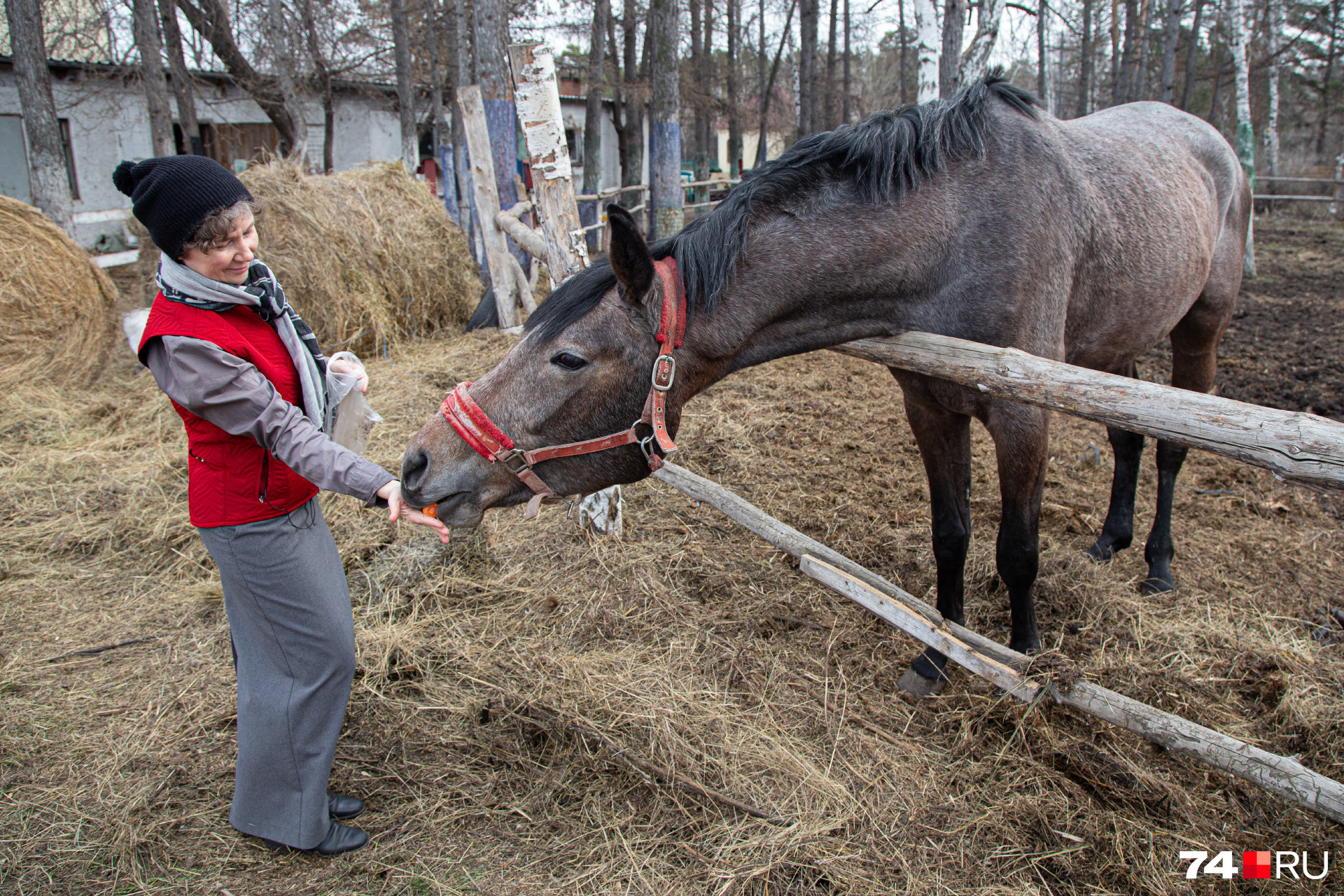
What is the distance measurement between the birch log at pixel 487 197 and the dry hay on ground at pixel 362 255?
1.12m

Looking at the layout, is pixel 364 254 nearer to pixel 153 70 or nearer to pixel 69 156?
pixel 153 70

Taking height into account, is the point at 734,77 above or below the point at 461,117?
above

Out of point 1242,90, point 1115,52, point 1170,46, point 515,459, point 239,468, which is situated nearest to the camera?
point 239,468

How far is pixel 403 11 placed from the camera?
14.8 meters

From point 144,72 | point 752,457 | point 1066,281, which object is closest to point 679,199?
point 752,457

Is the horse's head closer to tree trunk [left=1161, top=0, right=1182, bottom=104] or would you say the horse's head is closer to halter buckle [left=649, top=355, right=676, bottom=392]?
halter buckle [left=649, top=355, right=676, bottom=392]

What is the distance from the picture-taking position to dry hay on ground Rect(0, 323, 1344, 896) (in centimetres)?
207

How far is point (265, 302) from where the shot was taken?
1.90 m

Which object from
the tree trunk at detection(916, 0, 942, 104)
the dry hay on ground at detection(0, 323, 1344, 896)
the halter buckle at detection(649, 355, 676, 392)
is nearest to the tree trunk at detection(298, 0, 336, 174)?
the tree trunk at detection(916, 0, 942, 104)

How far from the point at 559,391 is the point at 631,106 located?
20239 millimetres

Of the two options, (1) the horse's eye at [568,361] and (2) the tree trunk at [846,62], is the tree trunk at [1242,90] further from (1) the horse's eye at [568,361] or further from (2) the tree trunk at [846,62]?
(1) the horse's eye at [568,361]

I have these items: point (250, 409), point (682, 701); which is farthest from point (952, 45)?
point (250, 409)

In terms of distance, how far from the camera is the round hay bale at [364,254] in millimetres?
7082

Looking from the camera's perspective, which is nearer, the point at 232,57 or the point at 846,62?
the point at 232,57
